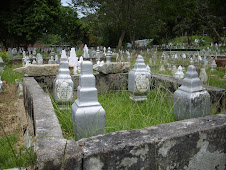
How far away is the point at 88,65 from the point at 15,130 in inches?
68.6

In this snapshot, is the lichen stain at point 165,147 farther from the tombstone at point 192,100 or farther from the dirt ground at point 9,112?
the dirt ground at point 9,112

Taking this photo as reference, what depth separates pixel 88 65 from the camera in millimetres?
1942

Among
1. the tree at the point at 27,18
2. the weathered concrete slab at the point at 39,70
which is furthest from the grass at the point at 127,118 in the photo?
the tree at the point at 27,18

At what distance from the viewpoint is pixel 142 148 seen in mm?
1267

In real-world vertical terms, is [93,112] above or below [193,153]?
above

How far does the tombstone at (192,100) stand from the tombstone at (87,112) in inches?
37.1

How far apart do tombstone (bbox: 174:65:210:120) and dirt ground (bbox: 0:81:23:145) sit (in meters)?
1.84

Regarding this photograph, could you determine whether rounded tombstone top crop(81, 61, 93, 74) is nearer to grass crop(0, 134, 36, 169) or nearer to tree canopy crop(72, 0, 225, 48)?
grass crop(0, 134, 36, 169)

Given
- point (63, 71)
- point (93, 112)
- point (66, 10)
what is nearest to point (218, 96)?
point (93, 112)

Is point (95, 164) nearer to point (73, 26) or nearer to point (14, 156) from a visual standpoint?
point (14, 156)

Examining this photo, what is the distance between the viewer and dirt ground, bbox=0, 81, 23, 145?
2.92 m

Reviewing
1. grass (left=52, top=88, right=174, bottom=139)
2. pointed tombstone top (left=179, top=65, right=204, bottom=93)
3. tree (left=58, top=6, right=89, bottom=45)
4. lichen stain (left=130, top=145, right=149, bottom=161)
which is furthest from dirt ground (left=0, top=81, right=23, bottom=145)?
tree (left=58, top=6, right=89, bottom=45)

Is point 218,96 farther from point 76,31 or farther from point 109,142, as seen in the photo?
point 76,31

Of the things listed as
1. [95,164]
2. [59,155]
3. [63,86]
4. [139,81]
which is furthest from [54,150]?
[139,81]
